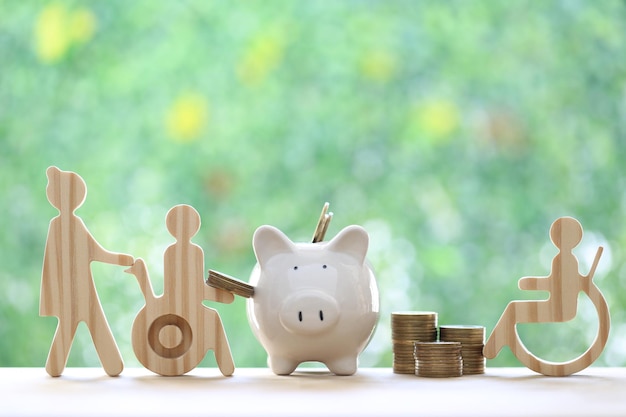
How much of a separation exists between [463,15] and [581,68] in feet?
1.17

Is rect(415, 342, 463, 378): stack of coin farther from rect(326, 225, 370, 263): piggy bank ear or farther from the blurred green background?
the blurred green background

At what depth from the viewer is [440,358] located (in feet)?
3.93

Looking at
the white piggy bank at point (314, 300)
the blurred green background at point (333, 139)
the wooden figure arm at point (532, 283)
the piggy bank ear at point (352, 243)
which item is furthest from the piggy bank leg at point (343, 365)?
the blurred green background at point (333, 139)

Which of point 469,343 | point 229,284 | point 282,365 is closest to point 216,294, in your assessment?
point 229,284

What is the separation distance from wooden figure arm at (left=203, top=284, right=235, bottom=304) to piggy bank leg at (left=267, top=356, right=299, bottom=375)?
10cm

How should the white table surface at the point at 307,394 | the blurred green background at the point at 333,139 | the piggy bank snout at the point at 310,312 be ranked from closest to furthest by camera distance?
the white table surface at the point at 307,394, the piggy bank snout at the point at 310,312, the blurred green background at the point at 333,139

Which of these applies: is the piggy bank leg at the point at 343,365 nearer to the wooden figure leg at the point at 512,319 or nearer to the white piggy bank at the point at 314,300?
the white piggy bank at the point at 314,300

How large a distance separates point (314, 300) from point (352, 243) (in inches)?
4.0

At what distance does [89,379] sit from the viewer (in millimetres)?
1175

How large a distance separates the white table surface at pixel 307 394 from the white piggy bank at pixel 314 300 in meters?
0.04

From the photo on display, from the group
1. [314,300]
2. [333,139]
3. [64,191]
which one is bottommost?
[314,300]

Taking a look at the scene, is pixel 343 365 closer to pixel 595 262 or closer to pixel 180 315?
pixel 180 315

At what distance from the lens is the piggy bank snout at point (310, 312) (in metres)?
1.15

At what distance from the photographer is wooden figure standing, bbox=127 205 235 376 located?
1192 millimetres
